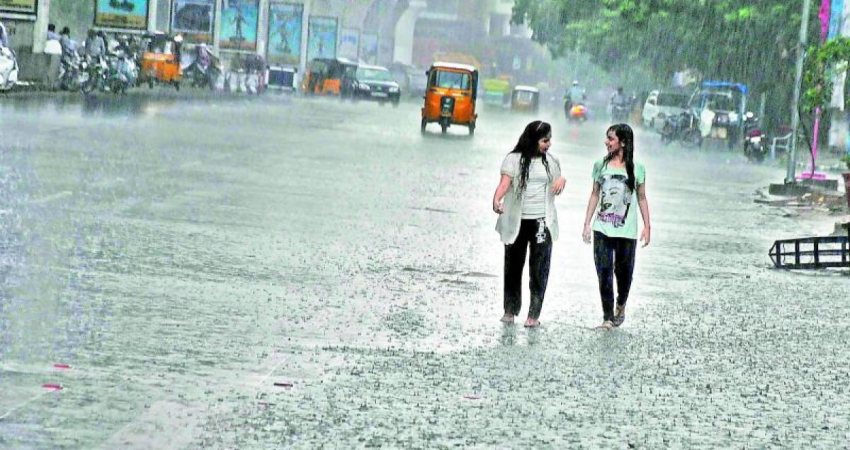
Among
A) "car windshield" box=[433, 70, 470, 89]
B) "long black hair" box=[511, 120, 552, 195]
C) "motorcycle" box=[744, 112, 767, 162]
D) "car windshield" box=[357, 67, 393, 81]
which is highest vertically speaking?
"long black hair" box=[511, 120, 552, 195]

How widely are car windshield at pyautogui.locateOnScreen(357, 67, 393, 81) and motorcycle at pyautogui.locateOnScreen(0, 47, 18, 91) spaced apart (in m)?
49.4

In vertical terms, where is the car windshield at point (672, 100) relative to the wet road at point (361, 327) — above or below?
below

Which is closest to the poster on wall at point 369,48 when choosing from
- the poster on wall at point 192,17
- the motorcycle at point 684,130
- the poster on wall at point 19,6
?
the poster on wall at point 192,17

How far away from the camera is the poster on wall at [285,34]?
92312mm

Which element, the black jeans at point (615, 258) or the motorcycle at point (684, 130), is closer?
the black jeans at point (615, 258)

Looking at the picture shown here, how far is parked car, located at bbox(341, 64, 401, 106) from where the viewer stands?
89.2m

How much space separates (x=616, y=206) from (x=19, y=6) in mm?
38340

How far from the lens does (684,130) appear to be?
56688 millimetres

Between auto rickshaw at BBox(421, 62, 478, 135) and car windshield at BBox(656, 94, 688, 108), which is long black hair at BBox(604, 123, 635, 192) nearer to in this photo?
auto rickshaw at BBox(421, 62, 478, 135)

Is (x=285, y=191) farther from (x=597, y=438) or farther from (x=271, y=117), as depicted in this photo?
(x=271, y=117)

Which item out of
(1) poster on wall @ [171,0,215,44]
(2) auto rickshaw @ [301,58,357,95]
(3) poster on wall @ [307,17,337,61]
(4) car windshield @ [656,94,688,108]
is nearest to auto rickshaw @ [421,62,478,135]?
(4) car windshield @ [656,94,688,108]

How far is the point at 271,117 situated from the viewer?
49.8 meters

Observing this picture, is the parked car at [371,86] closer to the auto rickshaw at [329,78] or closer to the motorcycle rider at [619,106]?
the auto rickshaw at [329,78]

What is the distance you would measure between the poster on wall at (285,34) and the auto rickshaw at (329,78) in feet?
10.0
